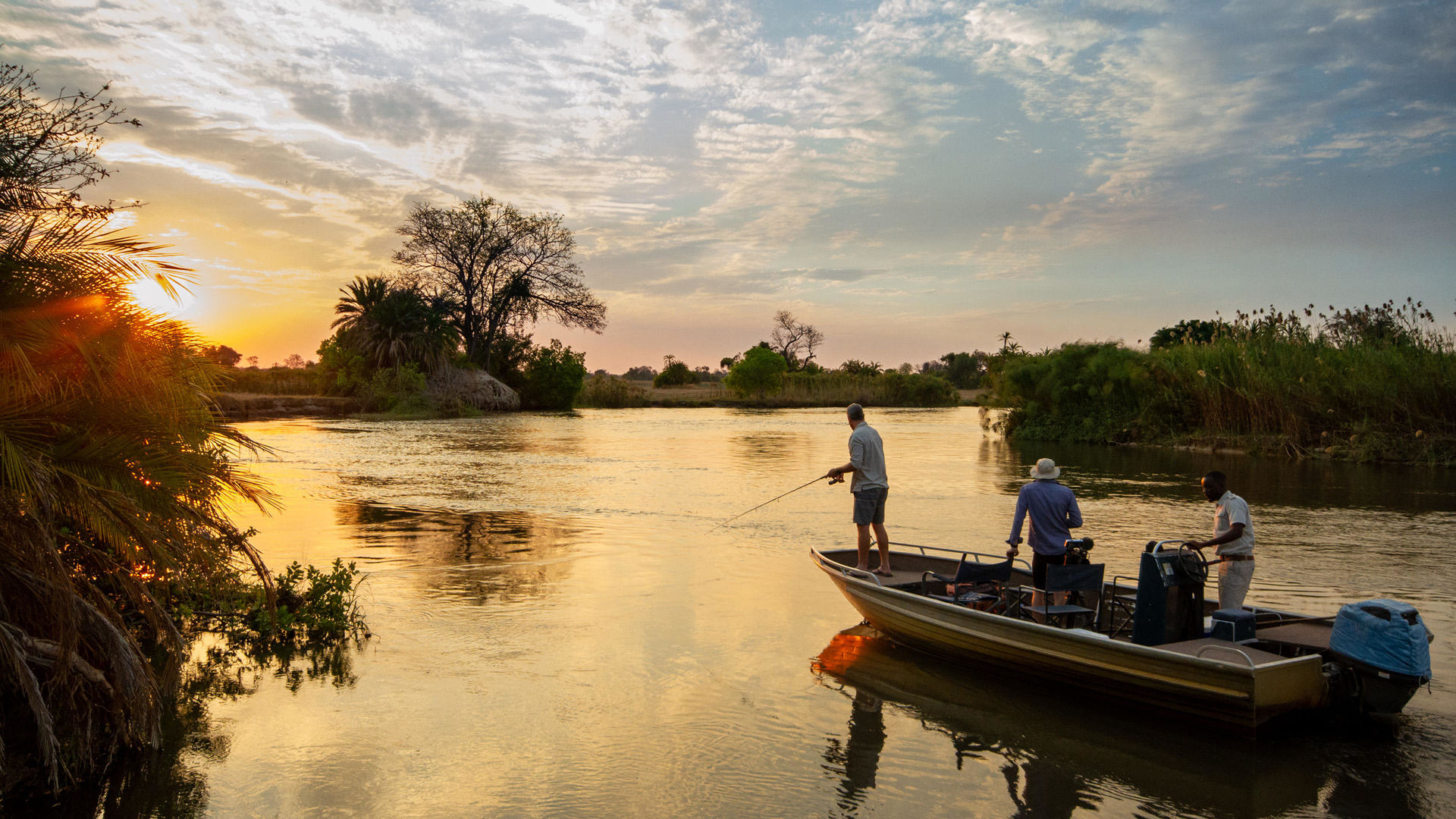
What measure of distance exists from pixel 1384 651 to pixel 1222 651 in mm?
982

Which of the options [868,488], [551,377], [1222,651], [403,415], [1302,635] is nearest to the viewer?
[1222,651]

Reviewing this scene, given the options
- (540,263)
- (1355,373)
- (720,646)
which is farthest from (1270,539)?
(540,263)

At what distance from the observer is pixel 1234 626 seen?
23.3 ft

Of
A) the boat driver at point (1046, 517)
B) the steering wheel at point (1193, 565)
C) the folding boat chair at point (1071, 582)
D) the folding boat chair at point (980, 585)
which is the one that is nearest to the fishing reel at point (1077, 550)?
the boat driver at point (1046, 517)

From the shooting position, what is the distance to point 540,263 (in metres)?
63.4

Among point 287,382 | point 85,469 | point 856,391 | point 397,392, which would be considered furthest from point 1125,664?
point 856,391

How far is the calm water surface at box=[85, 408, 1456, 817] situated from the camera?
5719 mm

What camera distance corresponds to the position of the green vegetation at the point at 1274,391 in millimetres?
24875

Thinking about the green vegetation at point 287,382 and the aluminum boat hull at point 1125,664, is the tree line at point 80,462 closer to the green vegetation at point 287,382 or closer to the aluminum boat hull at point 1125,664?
the aluminum boat hull at point 1125,664

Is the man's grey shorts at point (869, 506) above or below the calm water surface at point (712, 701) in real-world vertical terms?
above

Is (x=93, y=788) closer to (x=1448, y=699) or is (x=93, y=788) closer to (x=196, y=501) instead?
(x=196, y=501)

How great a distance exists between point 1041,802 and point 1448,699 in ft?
13.1

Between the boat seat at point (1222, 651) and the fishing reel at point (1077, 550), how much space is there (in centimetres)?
102

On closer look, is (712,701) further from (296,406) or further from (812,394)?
(812,394)
